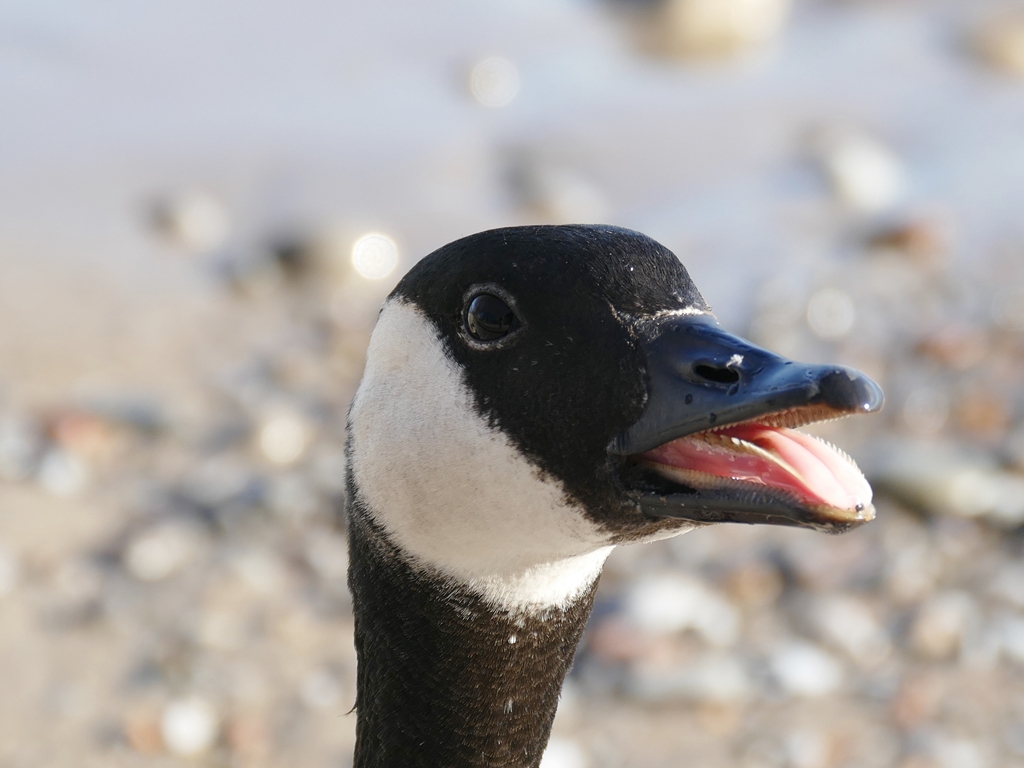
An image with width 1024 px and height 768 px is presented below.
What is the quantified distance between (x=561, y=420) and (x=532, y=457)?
95mm

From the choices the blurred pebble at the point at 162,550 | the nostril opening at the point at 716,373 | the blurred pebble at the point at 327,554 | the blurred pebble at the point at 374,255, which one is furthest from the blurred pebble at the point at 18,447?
the nostril opening at the point at 716,373

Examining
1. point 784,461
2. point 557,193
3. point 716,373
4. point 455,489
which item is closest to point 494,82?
Result: point 557,193

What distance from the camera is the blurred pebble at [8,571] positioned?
15.9 ft

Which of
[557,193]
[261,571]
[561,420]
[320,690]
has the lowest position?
[320,690]

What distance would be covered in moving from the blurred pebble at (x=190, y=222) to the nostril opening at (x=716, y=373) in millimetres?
5647

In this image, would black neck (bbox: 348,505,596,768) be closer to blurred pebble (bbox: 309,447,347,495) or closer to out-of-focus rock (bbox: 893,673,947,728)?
out-of-focus rock (bbox: 893,673,947,728)

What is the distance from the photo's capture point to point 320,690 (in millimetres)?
Answer: 4605

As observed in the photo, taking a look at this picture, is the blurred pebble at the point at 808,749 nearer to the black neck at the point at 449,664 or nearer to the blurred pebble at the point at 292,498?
the black neck at the point at 449,664

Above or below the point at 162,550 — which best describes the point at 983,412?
above

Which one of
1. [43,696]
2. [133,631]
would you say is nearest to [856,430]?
[133,631]

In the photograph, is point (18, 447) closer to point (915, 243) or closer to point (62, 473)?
point (62, 473)

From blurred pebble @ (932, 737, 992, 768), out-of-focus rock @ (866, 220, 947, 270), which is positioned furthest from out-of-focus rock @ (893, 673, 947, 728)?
out-of-focus rock @ (866, 220, 947, 270)

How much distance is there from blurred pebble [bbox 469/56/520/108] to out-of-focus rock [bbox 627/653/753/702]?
16.4ft

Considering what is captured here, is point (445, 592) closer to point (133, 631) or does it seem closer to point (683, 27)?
point (133, 631)
